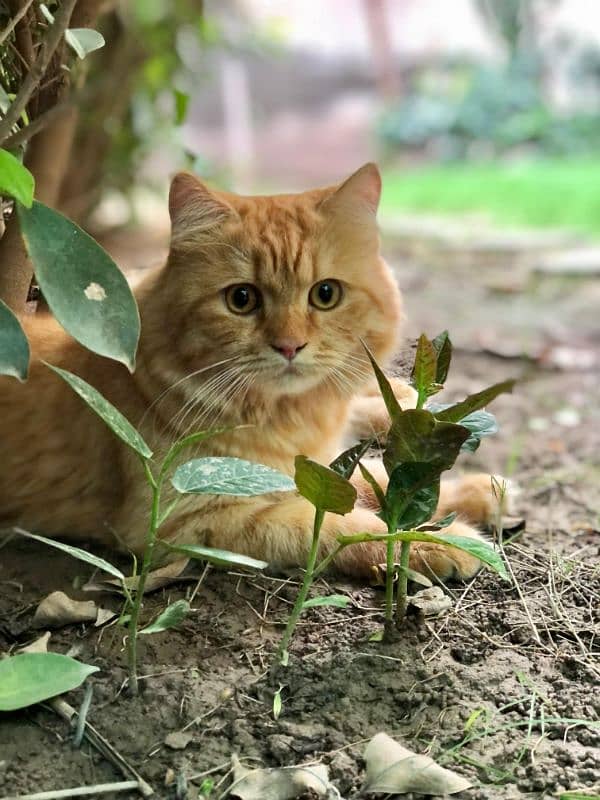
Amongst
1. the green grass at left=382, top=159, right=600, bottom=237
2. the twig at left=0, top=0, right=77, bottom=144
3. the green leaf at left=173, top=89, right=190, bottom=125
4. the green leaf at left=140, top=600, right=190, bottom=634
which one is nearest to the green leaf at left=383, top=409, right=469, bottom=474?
the green leaf at left=140, top=600, right=190, bottom=634

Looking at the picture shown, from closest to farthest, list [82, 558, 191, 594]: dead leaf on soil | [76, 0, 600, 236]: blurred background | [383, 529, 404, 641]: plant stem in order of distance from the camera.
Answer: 1. [383, 529, 404, 641]: plant stem
2. [82, 558, 191, 594]: dead leaf on soil
3. [76, 0, 600, 236]: blurred background

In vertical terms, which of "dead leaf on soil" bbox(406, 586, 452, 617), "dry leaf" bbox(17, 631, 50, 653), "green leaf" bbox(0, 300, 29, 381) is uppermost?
"green leaf" bbox(0, 300, 29, 381)

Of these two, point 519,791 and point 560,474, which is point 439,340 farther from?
point 560,474

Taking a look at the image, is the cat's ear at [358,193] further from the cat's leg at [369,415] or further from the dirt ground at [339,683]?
the dirt ground at [339,683]

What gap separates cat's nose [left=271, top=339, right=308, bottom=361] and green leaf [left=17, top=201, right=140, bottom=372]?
411mm

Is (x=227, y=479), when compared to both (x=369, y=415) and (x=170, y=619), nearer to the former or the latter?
(x=170, y=619)

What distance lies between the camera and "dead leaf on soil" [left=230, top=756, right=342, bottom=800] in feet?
3.77

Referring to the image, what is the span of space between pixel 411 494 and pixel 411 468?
0.17ft

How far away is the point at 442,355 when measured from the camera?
1.46 metres

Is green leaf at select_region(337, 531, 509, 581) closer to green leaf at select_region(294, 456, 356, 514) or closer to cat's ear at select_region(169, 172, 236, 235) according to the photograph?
green leaf at select_region(294, 456, 356, 514)

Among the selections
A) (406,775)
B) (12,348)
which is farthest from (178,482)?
(406,775)

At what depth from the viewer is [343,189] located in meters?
1.78

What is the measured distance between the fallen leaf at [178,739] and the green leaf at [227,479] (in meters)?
0.37

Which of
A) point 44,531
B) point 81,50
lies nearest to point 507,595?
point 44,531
